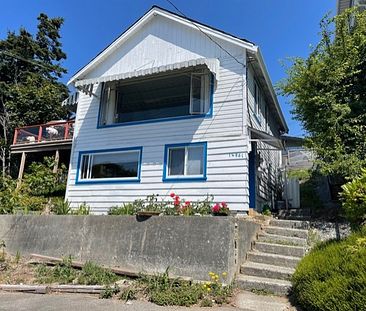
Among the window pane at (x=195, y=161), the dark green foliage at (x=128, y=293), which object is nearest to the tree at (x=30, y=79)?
the window pane at (x=195, y=161)

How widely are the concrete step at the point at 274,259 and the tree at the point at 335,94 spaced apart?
3.59 m

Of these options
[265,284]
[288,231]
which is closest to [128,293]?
[265,284]

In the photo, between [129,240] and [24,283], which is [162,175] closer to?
[129,240]

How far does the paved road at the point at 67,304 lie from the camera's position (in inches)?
238

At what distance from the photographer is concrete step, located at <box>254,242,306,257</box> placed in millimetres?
8547

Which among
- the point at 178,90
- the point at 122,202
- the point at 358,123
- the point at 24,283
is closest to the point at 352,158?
the point at 358,123

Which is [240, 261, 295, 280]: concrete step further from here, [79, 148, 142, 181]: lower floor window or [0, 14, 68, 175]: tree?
[0, 14, 68, 175]: tree

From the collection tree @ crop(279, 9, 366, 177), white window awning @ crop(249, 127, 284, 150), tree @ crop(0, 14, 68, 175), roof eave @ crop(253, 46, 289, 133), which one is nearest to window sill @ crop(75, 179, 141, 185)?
white window awning @ crop(249, 127, 284, 150)

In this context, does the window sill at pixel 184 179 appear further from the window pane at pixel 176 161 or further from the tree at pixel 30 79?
the tree at pixel 30 79

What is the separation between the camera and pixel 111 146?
1363 cm

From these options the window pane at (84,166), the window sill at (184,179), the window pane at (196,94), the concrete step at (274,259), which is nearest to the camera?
the concrete step at (274,259)

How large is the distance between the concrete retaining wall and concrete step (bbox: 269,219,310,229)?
5.46ft

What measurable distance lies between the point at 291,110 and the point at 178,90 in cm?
491

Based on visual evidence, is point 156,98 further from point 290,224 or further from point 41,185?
point 41,185
